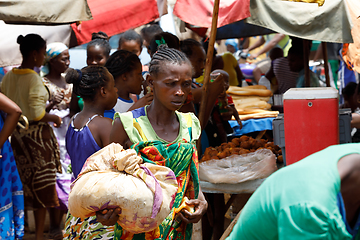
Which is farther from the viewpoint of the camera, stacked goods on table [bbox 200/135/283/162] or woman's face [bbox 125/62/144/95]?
stacked goods on table [bbox 200/135/283/162]

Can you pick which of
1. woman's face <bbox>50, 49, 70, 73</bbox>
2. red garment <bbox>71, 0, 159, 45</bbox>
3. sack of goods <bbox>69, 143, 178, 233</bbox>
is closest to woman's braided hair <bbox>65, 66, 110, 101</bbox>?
sack of goods <bbox>69, 143, 178, 233</bbox>

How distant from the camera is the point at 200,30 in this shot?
6.89m

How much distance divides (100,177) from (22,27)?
4533 mm

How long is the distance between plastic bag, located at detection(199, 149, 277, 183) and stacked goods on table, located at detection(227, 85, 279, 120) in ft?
6.37

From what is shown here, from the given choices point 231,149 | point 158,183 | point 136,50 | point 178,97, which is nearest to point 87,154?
point 178,97

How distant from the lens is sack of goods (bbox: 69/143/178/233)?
5.82 ft

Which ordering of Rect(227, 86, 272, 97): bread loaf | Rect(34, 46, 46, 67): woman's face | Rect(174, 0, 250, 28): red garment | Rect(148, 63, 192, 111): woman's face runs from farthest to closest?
Rect(227, 86, 272, 97): bread loaf < Rect(34, 46, 46, 67): woman's face < Rect(174, 0, 250, 28): red garment < Rect(148, 63, 192, 111): woman's face

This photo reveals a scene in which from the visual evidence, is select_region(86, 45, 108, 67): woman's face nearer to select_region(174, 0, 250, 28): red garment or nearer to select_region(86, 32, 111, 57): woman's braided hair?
select_region(86, 32, 111, 57): woman's braided hair

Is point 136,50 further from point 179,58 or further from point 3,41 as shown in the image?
point 179,58

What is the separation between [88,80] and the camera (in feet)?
9.67

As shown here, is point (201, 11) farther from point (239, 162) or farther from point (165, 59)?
point (165, 59)

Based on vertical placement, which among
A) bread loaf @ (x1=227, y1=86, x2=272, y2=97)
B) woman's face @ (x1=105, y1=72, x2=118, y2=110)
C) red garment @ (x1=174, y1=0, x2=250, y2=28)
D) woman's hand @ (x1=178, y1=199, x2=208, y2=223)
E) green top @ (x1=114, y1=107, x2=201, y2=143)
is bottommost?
bread loaf @ (x1=227, y1=86, x2=272, y2=97)

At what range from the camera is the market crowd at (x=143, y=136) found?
107cm

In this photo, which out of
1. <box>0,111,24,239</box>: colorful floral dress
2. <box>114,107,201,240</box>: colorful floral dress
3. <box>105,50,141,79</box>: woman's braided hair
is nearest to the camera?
<box>114,107,201,240</box>: colorful floral dress
